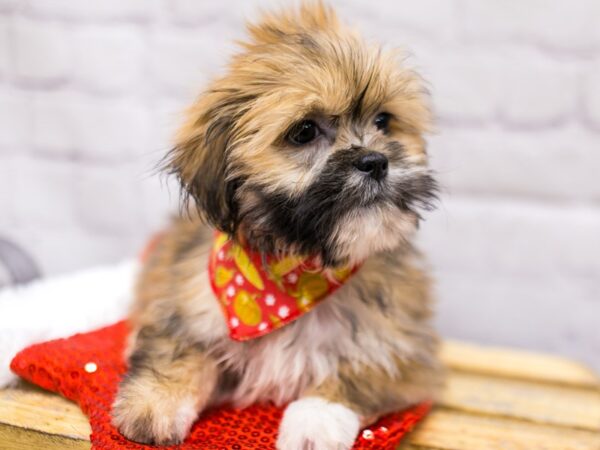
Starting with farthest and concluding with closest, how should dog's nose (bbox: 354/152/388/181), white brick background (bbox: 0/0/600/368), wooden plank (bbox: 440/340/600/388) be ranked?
white brick background (bbox: 0/0/600/368) < wooden plank (bbox: 440/340/600/388) < dog's nose (bbox: 354/152/388/181)

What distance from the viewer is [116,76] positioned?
9.02 ft

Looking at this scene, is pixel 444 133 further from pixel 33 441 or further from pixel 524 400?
pixel 33 441

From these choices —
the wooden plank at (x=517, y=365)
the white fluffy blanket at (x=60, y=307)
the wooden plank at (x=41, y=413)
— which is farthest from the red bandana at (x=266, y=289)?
the wooden plank at (x=517, y=365)

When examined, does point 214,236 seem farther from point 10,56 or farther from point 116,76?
point 10,56

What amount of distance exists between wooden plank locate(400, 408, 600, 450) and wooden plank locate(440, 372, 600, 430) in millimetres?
60

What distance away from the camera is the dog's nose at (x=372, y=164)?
1467mm

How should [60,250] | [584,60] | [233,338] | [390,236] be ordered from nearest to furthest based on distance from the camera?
[390,236] < [233,338] < [584,60] < [60,250]

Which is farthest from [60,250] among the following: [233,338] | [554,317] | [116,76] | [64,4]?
[554,317]

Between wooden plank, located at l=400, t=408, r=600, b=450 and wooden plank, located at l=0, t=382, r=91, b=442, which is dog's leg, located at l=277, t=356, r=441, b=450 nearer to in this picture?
wooden plank, located at l=400, t=408, r=600, b=450

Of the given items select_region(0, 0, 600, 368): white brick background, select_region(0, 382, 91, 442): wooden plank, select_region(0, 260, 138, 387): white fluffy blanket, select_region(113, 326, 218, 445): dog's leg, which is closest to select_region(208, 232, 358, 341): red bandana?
select_region(113, 326, 218, 445): dog's leg

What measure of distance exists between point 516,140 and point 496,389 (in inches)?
36.2

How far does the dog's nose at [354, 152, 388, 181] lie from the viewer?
4.81 ft

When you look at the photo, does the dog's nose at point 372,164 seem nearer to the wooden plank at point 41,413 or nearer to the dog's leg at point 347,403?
the dog's leg at point 347,403

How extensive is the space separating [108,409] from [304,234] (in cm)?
63
